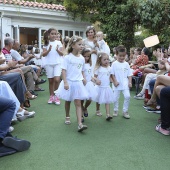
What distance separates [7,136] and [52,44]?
294 centimetres

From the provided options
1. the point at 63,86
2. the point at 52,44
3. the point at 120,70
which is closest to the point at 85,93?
the point at 63,86

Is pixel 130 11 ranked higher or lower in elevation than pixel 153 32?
higher

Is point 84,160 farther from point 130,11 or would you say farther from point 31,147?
point 130,11

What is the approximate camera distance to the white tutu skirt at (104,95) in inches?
170

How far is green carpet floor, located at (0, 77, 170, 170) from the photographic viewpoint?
2.70m

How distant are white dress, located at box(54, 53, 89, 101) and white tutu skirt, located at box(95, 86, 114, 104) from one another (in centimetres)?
54

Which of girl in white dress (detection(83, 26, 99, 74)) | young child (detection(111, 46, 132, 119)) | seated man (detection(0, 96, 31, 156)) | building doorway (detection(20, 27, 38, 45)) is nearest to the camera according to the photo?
seated man (detection(0, 96, 31, 156))

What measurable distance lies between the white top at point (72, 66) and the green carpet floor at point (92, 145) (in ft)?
2.71

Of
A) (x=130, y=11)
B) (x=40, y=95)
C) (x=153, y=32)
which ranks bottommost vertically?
(x=40, y=95)

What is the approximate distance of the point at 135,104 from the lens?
18.9 feet

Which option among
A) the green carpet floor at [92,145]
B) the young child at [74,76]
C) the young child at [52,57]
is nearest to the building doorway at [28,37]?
the young child at [52,57]

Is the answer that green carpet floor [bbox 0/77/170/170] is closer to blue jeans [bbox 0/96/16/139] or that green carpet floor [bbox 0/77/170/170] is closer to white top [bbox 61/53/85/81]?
blue jeans [bbox 0/96/16/139]

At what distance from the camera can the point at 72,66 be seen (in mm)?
3859

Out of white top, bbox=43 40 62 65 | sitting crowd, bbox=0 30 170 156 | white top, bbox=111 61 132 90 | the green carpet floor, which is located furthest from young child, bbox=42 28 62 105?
white top, bbox=111 61 132 90
